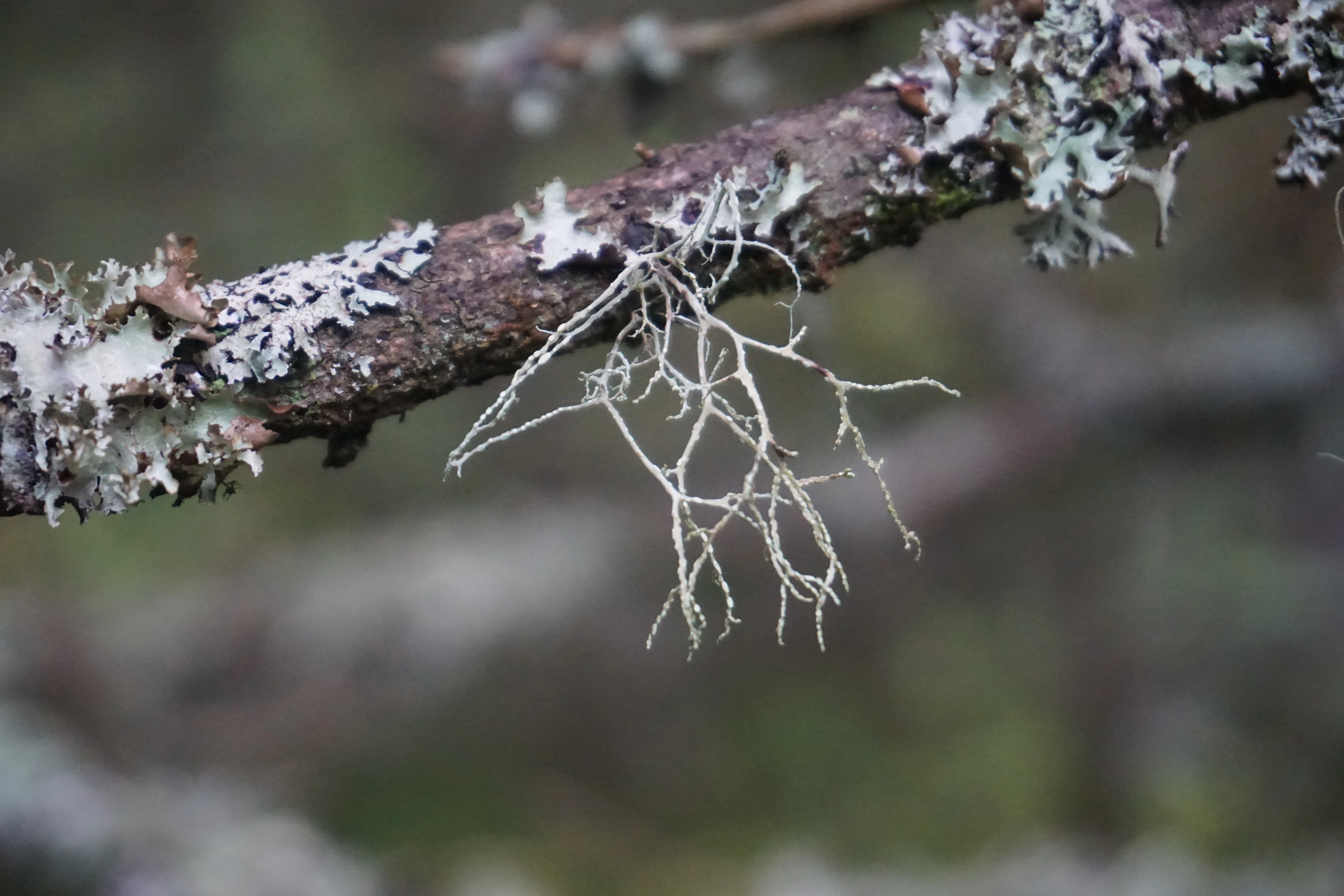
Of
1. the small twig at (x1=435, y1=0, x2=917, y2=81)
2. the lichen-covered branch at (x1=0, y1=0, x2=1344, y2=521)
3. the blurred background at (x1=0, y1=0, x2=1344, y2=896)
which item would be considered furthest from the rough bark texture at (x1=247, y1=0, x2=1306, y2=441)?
the blurred background at (x1=0, y1=0, x2=1344, y2=896)

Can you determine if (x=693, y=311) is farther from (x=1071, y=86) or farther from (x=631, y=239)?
(x=1071, y=86)

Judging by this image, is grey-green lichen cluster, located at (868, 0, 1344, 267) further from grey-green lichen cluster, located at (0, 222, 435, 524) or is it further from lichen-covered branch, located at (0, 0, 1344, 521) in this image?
grey-green lichen cluster, located at (0, 222, 435, 524)

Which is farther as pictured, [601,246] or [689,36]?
[689,36]

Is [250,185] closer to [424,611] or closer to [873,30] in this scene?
[424,611]

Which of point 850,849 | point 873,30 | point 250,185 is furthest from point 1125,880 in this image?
point 250,185

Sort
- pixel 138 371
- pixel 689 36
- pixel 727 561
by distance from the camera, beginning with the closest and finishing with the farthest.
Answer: pixel 138 371 < pixel 689 36 < pixel 727 561

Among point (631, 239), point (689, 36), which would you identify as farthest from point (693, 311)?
point (689, 36)

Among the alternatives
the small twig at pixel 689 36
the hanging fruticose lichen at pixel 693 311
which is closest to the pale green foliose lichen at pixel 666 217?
the hanging fruticose lichen at pixel 693 311
